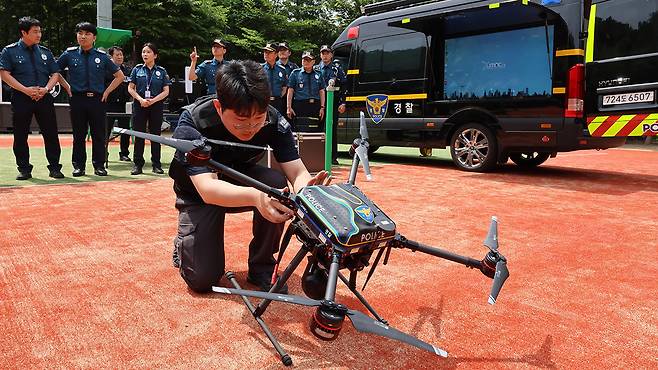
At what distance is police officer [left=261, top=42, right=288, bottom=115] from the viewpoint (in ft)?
28.6

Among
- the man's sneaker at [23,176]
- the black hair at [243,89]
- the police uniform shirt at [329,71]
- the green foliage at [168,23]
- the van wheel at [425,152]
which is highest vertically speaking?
the green foliage at [168,23]

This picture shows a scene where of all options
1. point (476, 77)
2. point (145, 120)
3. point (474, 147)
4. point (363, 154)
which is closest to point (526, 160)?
point (474, 147)

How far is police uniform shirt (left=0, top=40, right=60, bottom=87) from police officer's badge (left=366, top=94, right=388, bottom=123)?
5193 mm

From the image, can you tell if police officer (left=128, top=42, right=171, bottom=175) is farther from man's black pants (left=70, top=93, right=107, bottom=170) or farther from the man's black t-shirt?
the man's black t-shirt

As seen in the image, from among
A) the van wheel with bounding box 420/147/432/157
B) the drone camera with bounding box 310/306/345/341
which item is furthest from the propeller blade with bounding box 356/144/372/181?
the van wheel with bounding box 420/147/432/157

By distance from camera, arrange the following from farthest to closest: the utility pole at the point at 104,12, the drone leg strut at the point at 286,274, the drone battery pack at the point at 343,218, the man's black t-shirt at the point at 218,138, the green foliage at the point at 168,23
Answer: the green foliage at the point at 168,23 → the utility pole at the point at 104,12 → the man's black t-shirt at the point at 218,138 → the drone leg strut at the point at 286,274 → the drone battery pack at the point at 343,218

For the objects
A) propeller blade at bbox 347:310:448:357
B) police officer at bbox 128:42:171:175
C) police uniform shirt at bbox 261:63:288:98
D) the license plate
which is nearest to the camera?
propeller blade at bbox 347:310:448:357

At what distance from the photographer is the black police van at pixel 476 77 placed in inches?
262

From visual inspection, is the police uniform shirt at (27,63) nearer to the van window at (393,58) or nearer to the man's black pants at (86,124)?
the man's black pants at (86,124)

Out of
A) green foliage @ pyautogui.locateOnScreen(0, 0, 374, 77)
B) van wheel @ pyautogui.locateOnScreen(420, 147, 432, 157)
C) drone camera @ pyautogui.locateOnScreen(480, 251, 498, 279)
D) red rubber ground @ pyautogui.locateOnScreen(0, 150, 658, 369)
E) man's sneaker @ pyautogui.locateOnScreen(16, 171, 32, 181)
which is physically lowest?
red rubber ground @ pyautogui.locateOnScreen(0, 150, 658, 369)

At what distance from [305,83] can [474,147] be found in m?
3.24

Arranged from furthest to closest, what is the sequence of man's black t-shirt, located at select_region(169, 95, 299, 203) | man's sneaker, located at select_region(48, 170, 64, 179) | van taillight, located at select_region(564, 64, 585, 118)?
van taillight, located at select_region(564, 64, 585, 118)
man's sneaker, located at select_region(48, 170, 64, 179)
man's black t-shirt, located at select_region(169, 95, 299, 203)

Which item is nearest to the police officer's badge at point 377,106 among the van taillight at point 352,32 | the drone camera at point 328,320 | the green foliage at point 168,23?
the van taillight at point 352,32

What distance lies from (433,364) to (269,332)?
0.68m
